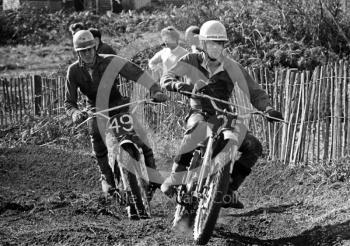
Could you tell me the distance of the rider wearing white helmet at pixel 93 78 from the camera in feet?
25.7

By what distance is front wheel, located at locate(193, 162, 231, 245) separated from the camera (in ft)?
20.4

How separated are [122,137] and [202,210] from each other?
172 cm

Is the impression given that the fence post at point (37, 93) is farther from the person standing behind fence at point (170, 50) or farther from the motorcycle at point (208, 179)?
the motorcycle at point (208, 179)

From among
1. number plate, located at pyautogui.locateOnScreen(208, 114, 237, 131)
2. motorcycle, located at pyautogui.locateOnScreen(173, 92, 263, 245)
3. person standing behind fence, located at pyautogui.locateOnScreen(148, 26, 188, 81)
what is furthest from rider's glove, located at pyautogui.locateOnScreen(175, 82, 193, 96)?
person standing behind fence, located at pyautogui.locateOnScreen(148, 26, 188, 81)

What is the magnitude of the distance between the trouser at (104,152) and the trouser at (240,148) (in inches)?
44.3

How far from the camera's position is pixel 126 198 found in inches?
307

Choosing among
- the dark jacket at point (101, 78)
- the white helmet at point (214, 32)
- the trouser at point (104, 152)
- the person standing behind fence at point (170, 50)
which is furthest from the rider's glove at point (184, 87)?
the person standing behind fence at point (170, 50)

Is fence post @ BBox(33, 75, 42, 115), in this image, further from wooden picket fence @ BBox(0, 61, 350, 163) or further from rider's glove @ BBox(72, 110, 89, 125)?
rider's glove @ BBox(72, 110, 89, 125)

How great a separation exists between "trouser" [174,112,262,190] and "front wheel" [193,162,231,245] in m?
0.59

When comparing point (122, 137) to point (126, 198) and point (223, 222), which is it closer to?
point (126, 198)

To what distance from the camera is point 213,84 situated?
Result: 7105 mm

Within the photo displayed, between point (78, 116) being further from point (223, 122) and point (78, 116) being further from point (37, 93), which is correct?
point (37, 93)

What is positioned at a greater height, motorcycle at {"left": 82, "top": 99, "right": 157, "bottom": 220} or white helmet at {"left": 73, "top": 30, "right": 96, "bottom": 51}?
white helmet at {"left": 73, "top": 30, "right": 96, "bottom": 51}

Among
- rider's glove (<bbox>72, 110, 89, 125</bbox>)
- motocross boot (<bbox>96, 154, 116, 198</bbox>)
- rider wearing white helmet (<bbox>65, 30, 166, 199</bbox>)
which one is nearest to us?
rider's glove (<bbox>72, 110, 89, 125</bbox>)
